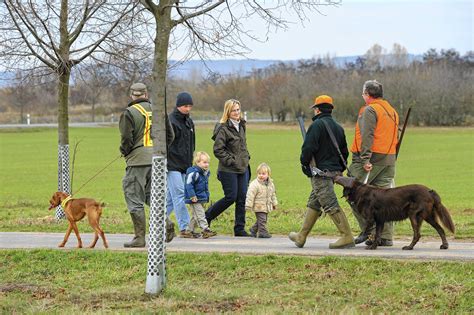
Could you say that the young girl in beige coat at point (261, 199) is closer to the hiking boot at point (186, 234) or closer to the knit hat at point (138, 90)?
the hiking boot at point (186, 234)

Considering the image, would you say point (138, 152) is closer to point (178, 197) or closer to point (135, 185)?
point (135, 185)

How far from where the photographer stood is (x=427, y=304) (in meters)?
8.84

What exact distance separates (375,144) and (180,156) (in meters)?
3.33

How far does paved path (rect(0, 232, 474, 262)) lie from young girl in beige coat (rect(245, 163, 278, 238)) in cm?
28

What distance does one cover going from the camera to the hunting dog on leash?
1120cm

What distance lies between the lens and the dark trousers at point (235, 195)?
13.5 metres

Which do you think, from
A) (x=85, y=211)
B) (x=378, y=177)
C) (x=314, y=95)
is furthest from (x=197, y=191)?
(x=314, y=95)

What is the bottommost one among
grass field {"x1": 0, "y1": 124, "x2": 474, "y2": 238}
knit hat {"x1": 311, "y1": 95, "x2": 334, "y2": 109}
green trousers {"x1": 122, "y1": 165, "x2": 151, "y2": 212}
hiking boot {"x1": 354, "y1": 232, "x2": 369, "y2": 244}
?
grass field {"x1": 0, "y1": 124, "x2": 474, "y2": 238}

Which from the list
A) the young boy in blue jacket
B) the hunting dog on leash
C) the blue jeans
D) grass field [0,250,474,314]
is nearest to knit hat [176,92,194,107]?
the young boy in blue jacket

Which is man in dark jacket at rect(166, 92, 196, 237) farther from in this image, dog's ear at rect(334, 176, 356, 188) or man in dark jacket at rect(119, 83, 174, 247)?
dog's ear at rect(334, 176, 356, 188)

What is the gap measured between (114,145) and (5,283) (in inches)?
2119

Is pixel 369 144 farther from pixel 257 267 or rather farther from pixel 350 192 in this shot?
pixel 257 267

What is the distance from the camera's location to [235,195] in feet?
44.4

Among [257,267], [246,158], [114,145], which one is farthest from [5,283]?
[114,145]
